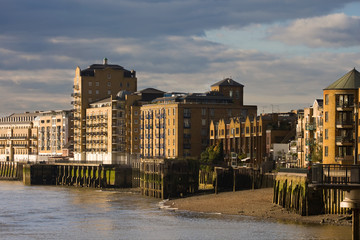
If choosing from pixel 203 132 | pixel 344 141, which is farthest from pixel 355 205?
pixel 203 132

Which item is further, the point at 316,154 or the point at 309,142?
the point at 309,142

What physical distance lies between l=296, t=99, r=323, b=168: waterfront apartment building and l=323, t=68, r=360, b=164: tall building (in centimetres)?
1735

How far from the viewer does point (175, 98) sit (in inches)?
7672

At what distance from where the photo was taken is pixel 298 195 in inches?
3743

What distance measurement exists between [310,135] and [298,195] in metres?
44.4

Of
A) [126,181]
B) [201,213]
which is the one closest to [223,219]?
[201,213]

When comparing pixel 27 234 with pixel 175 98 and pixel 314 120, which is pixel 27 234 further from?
pixel 175 98

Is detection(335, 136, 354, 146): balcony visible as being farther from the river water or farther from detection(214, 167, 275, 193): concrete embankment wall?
detection(214, 167, 275, 193): concrete embankment wall

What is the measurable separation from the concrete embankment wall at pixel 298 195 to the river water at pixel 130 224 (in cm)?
435

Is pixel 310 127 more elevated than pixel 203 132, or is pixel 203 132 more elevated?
pixel 203 132

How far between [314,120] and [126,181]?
58.4m

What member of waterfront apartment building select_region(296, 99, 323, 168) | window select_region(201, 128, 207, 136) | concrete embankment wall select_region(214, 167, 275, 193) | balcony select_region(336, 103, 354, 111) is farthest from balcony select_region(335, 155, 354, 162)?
window select_region(201, 128, 207, 136)

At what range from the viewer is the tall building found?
105562 millimetres

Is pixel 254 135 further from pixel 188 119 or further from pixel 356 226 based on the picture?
pixel 356 226
